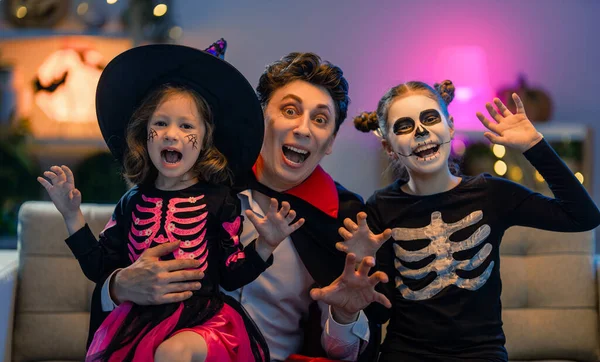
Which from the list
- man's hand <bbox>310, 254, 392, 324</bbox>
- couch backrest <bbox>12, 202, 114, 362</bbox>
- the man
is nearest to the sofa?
couch backrest <bbox>12, 202, 114, 362</bbox>

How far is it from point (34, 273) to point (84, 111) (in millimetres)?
1926

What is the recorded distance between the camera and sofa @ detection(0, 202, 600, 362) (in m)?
2.10

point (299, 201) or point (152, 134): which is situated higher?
point (152, 134)

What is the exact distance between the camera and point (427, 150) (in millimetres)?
1720

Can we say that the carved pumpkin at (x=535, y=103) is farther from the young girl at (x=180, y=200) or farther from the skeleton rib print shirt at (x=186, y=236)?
the skeleton rib print shirt at (x=186, y=236)

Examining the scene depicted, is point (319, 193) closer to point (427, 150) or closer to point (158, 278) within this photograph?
point (427, 150)

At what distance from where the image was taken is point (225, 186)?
5.47 feet

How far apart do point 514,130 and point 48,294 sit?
1.59 meters

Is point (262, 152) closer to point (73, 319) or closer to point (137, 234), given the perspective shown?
point (137, 234)

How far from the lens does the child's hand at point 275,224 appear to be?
4.80ft

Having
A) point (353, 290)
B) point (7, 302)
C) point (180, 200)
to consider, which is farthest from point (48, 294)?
point (353, 290)

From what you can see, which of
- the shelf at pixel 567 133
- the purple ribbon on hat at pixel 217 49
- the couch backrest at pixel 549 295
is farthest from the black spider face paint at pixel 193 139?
the shelf at pixel 567 133

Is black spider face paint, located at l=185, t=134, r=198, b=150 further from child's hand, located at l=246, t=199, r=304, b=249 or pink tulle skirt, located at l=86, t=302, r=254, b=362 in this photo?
pink tulle skirt, located at l=86, t=302, r=254, b=362

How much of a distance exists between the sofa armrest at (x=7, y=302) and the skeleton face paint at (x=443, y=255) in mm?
1259
